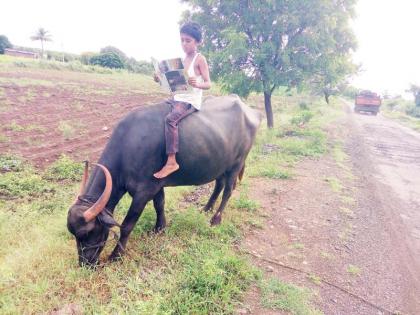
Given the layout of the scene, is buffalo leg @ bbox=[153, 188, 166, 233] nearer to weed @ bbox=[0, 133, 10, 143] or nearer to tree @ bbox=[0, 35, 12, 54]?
weed @ bbox=[0, 133, 10, 143]

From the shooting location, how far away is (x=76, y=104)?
15.6 m

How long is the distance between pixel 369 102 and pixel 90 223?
1171 inches

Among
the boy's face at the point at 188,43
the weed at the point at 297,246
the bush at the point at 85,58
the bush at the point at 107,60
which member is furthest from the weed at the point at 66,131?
the bush at the point at 85,58

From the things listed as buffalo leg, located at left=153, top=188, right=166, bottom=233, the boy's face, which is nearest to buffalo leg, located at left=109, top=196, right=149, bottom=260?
buffalo leg, located at left=153, top=188, right=166, bottom=233

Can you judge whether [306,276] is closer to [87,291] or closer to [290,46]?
[87,291]

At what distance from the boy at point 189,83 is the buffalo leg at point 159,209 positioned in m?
0.63

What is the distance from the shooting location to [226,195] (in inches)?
204

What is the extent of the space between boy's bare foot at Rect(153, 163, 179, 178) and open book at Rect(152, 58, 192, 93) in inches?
35.5

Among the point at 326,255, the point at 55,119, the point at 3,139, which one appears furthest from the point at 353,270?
the point at 55,119

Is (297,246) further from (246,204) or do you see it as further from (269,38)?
(269,38)

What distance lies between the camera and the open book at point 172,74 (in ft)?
12.4

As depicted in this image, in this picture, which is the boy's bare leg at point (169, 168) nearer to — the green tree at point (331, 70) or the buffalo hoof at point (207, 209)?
the buffalo hoof at point (207, 209)

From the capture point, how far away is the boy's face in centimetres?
383

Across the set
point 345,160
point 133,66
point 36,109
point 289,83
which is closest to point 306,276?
point 345,160
